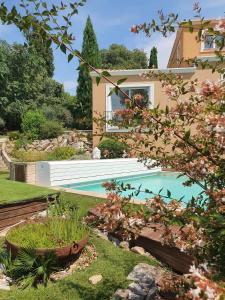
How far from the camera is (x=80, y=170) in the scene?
1248cm

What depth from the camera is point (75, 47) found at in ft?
8.13

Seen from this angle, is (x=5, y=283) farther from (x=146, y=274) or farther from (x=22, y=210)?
(x=22, y=210)

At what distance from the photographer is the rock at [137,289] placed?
3722mm

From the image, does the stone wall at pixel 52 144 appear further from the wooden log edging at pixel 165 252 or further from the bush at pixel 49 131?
the wooden log edging at pixel 165 252

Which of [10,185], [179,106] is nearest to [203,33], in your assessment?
[179,106]

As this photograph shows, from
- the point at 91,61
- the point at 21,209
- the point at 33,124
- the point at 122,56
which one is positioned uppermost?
the point at 122,56

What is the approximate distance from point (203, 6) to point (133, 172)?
487 inches

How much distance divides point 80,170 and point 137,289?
8.84 meters

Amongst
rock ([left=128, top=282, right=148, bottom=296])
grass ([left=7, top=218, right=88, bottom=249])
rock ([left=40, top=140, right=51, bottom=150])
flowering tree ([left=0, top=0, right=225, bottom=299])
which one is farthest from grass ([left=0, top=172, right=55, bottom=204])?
rock ([left=40, top=140, right=51, bottom=150])

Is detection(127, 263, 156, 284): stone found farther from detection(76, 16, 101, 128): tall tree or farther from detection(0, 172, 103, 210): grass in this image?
detection(76, 16, 101, 128): tall tree

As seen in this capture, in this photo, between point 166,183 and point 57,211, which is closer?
point 57,211

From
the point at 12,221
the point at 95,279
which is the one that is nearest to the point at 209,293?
the point at 95,279

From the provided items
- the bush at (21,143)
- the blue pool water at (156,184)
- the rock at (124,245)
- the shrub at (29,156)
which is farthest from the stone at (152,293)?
the bush at (21,143)

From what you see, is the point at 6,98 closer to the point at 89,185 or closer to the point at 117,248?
the point at 89,185
